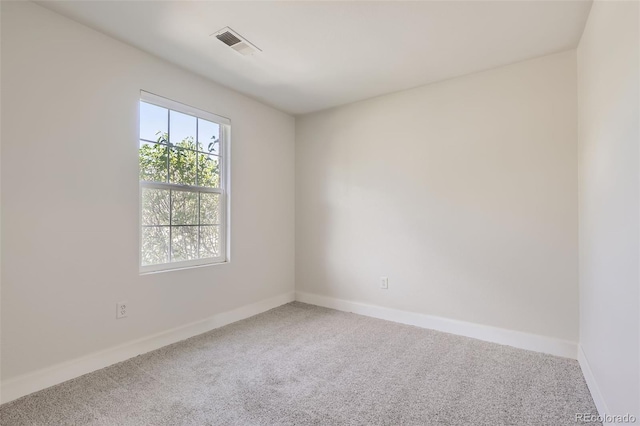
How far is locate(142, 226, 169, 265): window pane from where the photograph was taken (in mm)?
2551

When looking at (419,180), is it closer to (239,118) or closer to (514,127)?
(514,127)

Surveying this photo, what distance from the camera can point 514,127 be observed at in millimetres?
2631

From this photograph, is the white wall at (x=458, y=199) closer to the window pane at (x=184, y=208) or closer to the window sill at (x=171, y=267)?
the window sill at (x=171, y=267)

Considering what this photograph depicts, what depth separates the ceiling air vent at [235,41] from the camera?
220 cm

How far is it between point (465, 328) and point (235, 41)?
3.13m

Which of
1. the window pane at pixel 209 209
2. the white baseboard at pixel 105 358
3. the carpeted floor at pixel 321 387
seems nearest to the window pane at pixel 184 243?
the window pane at pixel 209 209

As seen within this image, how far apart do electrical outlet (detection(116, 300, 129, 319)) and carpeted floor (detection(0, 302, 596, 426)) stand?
35 cm

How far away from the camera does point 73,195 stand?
210cm

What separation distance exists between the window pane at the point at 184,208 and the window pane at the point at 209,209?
2.5 inches

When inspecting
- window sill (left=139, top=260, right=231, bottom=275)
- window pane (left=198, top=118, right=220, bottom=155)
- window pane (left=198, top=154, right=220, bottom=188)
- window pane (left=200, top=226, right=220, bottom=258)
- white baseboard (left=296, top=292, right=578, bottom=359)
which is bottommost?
white baseboard (left=296, top=292, right=578, bottom=359)

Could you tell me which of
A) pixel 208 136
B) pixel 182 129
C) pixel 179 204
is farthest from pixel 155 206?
pixel 208 136

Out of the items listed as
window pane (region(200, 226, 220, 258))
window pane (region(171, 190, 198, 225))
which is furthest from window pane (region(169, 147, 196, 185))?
window pane (region(200, 226, 220, 258))

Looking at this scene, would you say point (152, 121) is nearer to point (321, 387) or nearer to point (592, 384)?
point (321, 387)

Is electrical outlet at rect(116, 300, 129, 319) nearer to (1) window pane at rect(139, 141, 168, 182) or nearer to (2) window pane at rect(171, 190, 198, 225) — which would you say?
(2) window pane at rect(171, 190, 198, 225)
